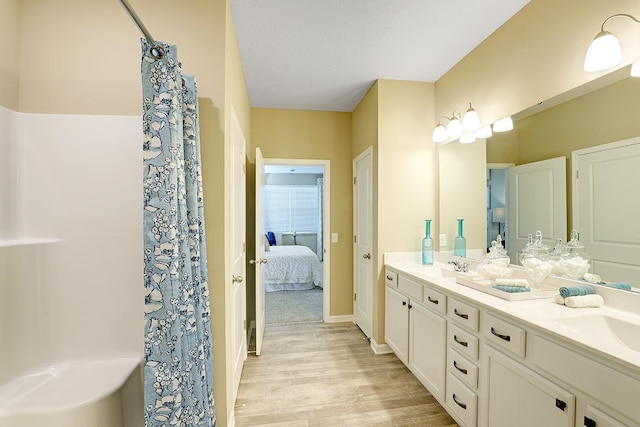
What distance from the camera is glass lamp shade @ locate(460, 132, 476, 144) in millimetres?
2434

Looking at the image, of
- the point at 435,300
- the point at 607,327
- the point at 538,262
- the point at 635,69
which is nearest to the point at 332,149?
the point at 435,300

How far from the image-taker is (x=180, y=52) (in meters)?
1.66

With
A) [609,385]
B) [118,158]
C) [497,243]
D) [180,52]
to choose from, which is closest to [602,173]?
[497,243]

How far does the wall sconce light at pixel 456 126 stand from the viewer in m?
2.33

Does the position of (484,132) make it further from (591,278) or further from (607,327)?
(607,327)

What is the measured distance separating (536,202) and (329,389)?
201 centimetres

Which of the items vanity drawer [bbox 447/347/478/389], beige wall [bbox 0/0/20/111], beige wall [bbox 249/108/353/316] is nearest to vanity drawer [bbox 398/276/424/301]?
vanity drawer [bbox 447/347/478/389]

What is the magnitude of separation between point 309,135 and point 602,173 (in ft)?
9.25

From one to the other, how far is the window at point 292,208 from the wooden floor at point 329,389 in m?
4.74

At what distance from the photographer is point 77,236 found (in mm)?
1601

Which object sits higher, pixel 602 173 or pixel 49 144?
pixel 49 144

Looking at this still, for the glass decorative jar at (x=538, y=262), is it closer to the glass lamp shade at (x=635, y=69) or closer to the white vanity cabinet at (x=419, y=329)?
the white vanity cabinet at (x=419, y=329)

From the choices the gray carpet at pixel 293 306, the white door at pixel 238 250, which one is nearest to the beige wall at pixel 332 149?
Answer: the gray carpet at pixel 293 306

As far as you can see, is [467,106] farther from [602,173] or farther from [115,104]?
[115,104]
